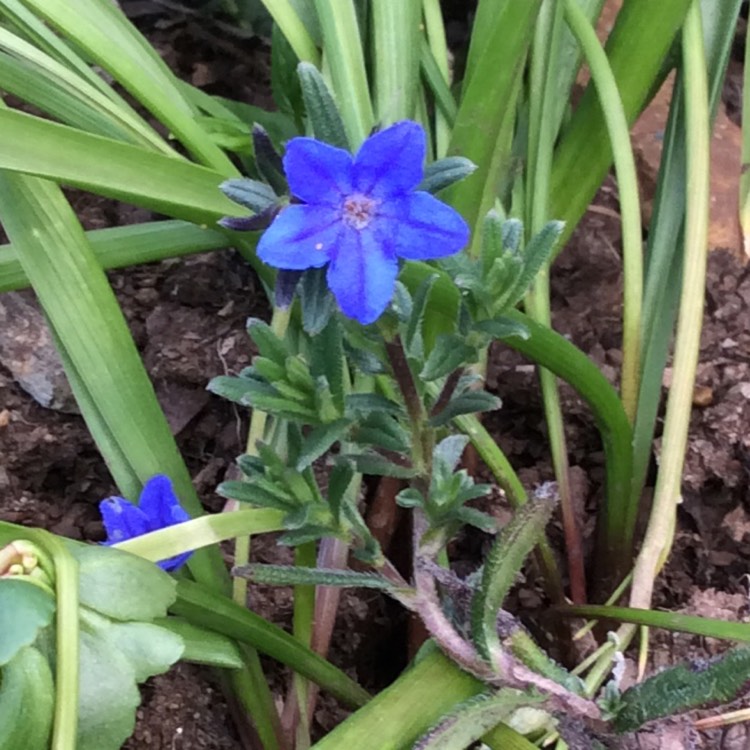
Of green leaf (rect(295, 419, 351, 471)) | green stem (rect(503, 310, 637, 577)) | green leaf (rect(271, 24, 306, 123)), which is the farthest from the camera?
green leaf (rect(271, 24, 306, 123))

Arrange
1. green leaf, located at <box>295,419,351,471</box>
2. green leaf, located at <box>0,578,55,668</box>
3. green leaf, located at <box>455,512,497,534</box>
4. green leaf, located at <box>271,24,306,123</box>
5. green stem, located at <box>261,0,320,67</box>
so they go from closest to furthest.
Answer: green leaf, located at <box>0,578,55,668</box> → green leaf, located at <box>295,419,351,471</box> → green leaf, located at <box>455,512,497,534</box> → green stem, located at <box>261,0,320,67</box> → green leaf, located at <box>271,24,306,123</box>

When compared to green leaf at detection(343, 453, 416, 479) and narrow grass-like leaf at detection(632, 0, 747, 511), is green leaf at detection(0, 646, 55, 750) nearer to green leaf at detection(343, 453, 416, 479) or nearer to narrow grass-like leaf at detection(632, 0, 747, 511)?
green leaf at detection(343, 453, 416, 479)

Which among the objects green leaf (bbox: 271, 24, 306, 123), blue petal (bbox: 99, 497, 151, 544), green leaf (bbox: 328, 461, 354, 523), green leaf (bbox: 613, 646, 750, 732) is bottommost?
green leaf (bbox: 613, 646, 750, 732)

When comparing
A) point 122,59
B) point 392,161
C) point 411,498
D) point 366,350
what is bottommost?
point 411,498

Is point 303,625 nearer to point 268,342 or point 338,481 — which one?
point 338,481

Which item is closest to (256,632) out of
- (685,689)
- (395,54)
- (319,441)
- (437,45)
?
(319,441)

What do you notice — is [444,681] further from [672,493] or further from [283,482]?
[672,493]

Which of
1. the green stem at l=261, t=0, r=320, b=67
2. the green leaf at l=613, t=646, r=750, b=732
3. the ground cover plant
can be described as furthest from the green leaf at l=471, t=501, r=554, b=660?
the green stem at l=261, t=0, r=320, b=67

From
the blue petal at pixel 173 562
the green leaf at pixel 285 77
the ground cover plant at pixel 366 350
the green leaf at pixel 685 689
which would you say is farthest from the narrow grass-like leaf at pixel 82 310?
the green leaf at pixel 685 689
